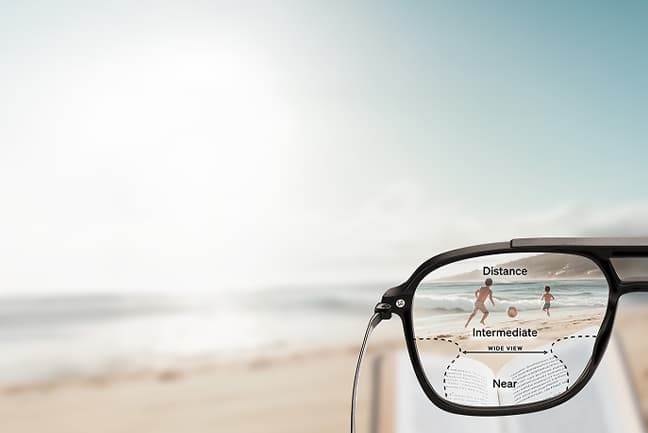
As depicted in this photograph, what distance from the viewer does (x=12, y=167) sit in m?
2.22

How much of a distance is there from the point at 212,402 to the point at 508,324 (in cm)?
112

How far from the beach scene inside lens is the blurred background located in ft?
5.18

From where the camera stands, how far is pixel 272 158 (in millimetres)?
2459

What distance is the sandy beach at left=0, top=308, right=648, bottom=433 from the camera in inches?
48.4

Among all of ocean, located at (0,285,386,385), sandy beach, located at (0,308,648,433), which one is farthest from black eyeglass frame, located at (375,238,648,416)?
ocean, located at (0,285,386,385)

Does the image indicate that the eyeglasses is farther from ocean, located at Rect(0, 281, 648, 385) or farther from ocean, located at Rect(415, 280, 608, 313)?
ocean, located at Rect(0, 281, 648, 385)

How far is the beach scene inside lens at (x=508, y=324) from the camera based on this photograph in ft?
1.38

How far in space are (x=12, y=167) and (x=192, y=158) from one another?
2.08ft

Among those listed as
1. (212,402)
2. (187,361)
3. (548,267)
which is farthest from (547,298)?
(187,361)

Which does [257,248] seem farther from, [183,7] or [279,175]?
[183,7]

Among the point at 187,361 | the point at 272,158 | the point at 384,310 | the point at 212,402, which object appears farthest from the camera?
the point at 272,158

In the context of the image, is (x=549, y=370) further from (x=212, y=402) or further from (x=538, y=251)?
(x=212, y=402)

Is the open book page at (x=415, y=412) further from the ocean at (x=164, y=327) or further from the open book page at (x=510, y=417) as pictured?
the ocean at (x=164, y=327)

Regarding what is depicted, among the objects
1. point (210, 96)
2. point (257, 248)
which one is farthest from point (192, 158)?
point (257, 248)
